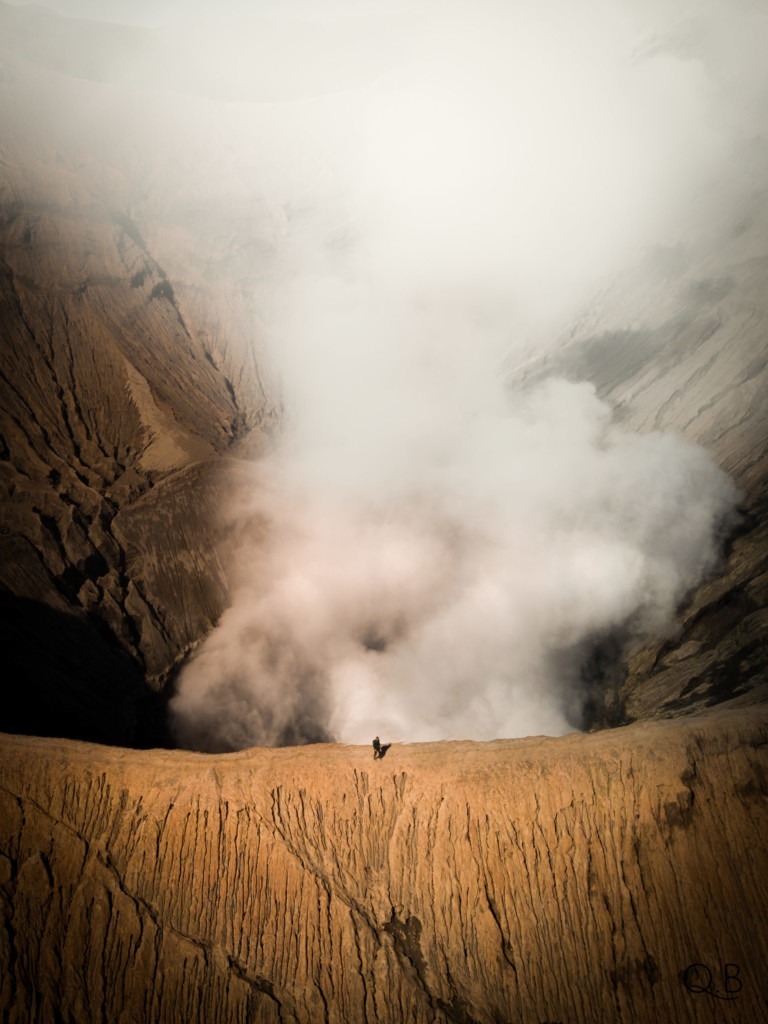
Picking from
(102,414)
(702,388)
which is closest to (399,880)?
(102,414)

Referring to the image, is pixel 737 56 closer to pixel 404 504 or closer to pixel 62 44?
pixel 404 504

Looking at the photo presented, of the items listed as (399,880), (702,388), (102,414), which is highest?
(702,388)

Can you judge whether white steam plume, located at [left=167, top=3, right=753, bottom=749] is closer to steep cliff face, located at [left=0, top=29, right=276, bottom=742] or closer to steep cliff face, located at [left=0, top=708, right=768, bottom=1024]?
steep cliff face, located at [left=0, top=29, right=276, bottom=742]

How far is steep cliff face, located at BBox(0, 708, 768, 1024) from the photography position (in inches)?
592

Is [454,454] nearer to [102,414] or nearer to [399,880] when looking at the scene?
[102,414]

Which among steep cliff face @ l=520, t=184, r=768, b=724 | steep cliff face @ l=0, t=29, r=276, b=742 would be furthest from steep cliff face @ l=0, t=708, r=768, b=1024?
steep cliff face @ l=0, t=29, r=276, b=742

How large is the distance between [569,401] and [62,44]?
128m

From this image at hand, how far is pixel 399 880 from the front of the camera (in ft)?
54.3

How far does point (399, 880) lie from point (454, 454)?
4548cm

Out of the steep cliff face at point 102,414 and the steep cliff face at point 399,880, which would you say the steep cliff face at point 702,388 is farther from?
the steep cliff face at point 102,414

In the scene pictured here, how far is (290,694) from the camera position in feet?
109

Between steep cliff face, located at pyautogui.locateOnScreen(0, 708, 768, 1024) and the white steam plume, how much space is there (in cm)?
1445

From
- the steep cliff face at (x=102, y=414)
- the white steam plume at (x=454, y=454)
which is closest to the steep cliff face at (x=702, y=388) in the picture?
the white steam plume at (x=454, y=454)

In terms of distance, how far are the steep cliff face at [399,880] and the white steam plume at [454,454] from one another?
14.5 metres
